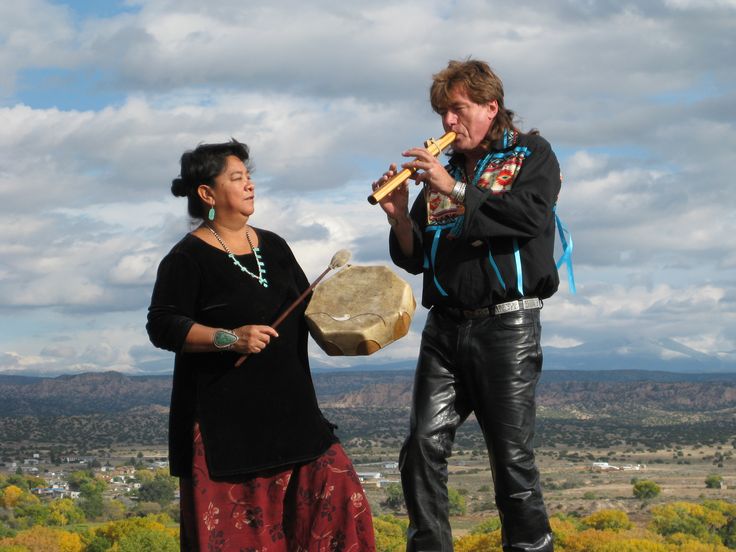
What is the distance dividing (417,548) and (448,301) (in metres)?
1.23

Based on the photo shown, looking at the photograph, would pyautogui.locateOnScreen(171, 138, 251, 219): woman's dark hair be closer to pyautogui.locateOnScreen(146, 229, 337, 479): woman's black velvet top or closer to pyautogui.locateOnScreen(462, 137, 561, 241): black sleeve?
pyautogui.locateOnScreen(146, 229, 337, 479): woman's black velvet top

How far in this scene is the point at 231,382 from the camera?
19.0ft

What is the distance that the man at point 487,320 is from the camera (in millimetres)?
5699

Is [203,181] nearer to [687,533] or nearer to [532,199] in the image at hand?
[532,199]

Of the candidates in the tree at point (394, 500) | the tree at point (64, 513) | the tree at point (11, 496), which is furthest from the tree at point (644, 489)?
the tree at point (11, 496)

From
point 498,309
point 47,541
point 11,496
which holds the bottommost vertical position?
point 11,496

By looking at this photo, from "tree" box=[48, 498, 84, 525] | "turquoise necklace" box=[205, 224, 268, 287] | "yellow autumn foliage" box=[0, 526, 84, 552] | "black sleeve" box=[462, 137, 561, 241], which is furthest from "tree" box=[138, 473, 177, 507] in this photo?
"black sleeve" box=[462, 137, 561, 241]

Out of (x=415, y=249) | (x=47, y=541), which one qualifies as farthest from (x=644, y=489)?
(x=415, y=249)

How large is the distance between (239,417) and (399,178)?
1422 mm

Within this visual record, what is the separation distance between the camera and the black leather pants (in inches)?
225

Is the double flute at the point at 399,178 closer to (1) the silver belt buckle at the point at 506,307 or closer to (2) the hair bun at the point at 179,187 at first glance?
(1) the silver belt buckle at the point at 506,307

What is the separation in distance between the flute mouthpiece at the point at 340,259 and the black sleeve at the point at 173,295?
2.33ft

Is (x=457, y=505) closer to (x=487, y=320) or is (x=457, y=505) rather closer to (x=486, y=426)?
(x=486, y=426)

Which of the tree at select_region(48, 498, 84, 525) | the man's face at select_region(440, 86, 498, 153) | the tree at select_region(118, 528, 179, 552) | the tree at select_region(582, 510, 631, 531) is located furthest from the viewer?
the tree at select_region(48, 498, 84, 525)
